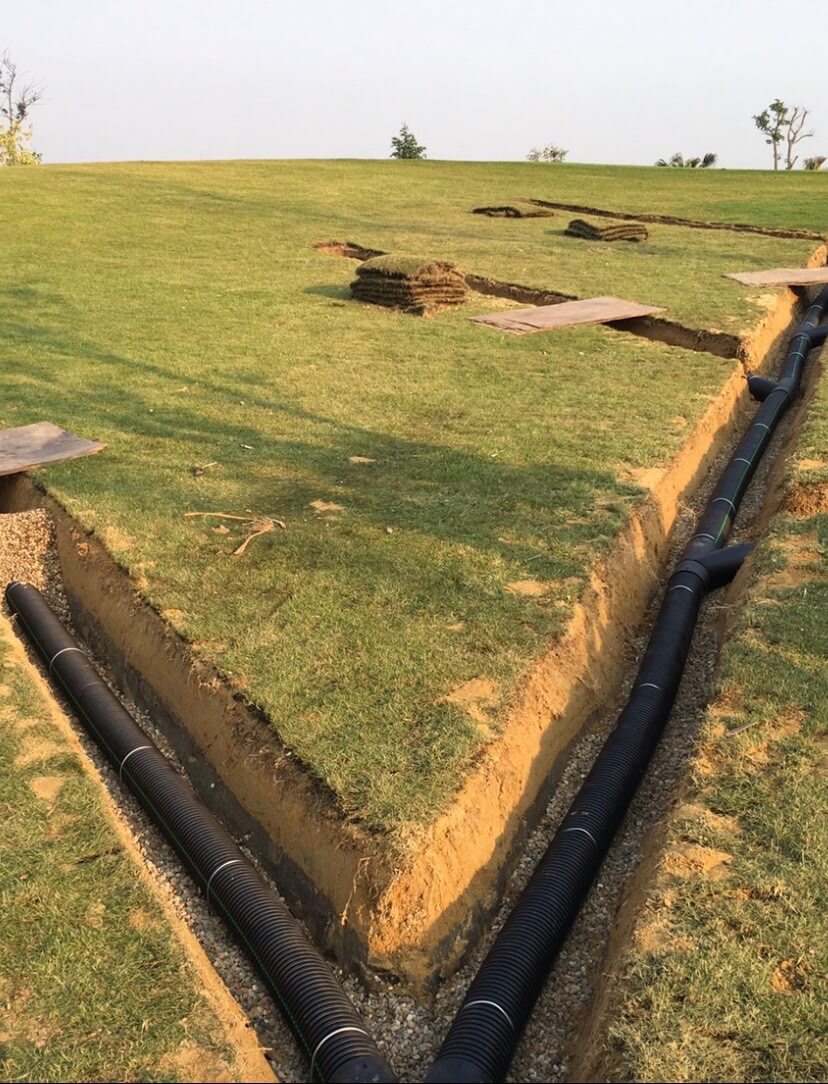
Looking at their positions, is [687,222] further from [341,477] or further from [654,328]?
[341,477]

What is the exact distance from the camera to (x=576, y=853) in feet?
17.9

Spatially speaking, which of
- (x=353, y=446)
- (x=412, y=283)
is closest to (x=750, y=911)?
(x=353, y=446)

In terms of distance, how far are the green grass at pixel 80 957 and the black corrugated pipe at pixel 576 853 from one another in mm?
1205

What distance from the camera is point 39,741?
611 cm

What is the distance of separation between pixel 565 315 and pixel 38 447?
404 inches

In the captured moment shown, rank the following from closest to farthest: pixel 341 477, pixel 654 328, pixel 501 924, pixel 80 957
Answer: pixel 80 957 → pixel 501 924 → pixel 341 477 → pixel 654 328

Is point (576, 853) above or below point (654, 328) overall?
below

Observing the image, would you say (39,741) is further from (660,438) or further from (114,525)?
(660,438)

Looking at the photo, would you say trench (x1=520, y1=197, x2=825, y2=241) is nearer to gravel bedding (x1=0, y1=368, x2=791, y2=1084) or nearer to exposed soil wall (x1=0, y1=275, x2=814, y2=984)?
exposed soil wall (x1=0, y1=275, x2=814, y2=984)

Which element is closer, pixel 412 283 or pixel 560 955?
pixel 560 955

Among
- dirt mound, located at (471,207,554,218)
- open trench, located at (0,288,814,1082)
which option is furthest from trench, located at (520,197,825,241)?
open trench, located at (0,288,814,1082)

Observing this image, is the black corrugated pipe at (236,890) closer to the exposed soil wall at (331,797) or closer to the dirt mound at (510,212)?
the exposed soil wall at (331,797)

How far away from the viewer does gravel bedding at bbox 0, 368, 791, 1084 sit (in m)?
4.59

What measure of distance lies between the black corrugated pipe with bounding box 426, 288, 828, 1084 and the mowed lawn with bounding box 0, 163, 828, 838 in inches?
31.4
